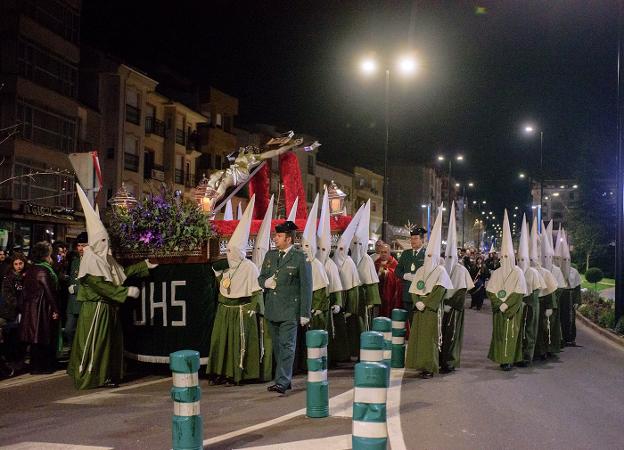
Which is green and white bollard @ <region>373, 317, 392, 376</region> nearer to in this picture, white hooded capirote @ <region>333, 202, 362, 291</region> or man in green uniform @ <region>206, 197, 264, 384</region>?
man in green uniform @ <region>206, 197, 264, 384</region>

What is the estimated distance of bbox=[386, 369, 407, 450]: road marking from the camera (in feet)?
22.4

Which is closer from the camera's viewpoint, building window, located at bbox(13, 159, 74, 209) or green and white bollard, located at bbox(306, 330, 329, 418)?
green and white bollard, located at bbox(306, 330, 329, 418)

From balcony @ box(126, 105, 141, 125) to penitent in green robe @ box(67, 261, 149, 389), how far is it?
112 feet

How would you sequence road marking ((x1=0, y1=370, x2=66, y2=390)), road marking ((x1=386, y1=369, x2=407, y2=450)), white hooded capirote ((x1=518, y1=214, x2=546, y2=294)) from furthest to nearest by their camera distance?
1. white hooded capirote ((x1=518, y1=214, x2=546, y2=294))
2. road marking ((x1=0, y1=370, x2=66, y2=390))
3. road marking ((x1=386, y1=369, x2=407, y2=450))

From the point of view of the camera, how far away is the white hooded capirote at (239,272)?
9836 mm

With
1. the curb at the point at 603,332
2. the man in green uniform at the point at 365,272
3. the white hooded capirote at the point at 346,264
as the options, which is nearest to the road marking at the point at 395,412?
the white hooded capirote at the point at 346,264

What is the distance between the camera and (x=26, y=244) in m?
30.0

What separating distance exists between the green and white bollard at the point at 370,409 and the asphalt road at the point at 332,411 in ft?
5.12

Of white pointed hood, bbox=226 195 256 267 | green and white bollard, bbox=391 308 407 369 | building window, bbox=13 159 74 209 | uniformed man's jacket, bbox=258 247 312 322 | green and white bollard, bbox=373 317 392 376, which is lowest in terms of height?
green and white bollard, bbox=391 308 407 369

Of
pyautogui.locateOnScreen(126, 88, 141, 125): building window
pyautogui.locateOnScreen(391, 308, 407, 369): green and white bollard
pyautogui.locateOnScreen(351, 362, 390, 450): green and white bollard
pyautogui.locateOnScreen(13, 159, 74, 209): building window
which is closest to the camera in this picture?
pyautogui.locateOnScreen(351, 362, 390, 450): green and white bollard

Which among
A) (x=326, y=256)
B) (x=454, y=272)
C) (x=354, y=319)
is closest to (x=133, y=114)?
(x=354, y=319)

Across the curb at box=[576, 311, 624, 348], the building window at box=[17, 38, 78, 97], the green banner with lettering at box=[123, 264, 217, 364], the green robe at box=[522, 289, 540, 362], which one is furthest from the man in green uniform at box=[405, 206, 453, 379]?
the building window at box=[17, 38, 78, 97]

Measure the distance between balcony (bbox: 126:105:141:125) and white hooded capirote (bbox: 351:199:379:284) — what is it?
31.6 metres

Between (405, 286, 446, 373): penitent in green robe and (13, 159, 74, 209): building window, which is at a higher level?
(13, 159, 74, 209): building window
